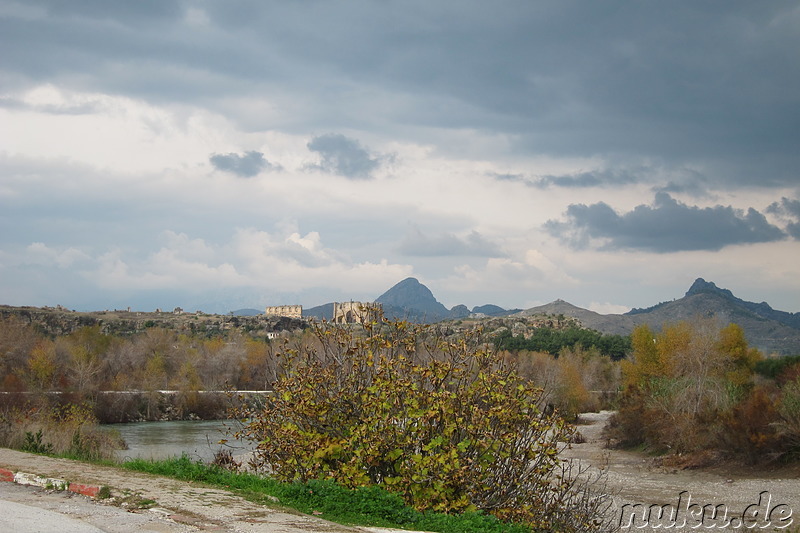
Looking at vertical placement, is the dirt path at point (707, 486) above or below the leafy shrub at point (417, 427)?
below

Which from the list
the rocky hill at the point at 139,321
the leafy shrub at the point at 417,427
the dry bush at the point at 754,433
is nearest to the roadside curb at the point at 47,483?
the leafy shrub at the point at 417,427

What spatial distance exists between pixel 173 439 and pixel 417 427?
35.0m

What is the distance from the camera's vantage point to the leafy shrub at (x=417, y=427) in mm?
11680

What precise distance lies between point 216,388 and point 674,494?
163ft

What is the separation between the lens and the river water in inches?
1357

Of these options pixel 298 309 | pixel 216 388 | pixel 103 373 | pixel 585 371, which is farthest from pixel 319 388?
pixel 298 309

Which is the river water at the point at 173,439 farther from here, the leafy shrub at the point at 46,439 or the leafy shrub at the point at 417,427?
the leafy shrub at the point at 417,427

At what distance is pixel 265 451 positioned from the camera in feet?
43.3

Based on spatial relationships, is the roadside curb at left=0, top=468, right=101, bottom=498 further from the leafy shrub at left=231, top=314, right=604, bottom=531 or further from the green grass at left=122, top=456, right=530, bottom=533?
the leafy shrub at left=231, top=314, right=604, bottom=531

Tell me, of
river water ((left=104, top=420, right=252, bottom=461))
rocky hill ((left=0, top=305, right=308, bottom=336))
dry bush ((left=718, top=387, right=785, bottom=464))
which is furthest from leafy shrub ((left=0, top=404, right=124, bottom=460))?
rocky hill ((left=0, top=305, right=308, bottom=336))

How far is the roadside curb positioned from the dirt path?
15553 mm

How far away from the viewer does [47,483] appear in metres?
11.6

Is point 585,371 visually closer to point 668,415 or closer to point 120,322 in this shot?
point 668,415

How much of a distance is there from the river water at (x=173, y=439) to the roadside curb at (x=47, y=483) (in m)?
17.8
